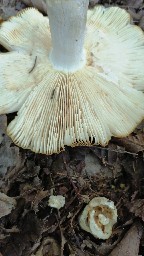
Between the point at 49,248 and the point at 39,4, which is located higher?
the point at 39,4

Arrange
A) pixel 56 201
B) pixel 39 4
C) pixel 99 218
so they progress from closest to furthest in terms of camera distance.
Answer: pixel 99 218
pixel 56 201
pixel 39 4

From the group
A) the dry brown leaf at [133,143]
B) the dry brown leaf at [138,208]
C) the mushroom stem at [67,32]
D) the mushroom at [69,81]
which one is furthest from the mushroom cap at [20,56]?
the dry brown leaf at [138,208]

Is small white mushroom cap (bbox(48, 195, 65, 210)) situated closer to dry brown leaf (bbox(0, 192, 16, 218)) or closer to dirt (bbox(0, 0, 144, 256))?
dirt (bbox(0, 0, 144, 256))

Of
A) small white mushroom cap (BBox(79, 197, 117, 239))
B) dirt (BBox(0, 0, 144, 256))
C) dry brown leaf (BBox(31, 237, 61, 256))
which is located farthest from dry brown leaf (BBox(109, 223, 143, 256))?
dry brown leaf (BBox(31, 237, 61, 256))

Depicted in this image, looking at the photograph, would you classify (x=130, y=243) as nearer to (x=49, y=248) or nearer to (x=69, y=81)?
(x=49, y=248)

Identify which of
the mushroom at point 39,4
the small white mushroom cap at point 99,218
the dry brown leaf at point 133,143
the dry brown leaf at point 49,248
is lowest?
the dry brown leaf at point 49,248

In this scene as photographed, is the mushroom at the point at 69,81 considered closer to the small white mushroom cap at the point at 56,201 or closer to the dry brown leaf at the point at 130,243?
the small white mushroom cap at the point at 56,201

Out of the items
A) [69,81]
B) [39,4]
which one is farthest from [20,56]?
[39,4]
